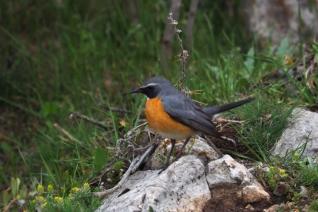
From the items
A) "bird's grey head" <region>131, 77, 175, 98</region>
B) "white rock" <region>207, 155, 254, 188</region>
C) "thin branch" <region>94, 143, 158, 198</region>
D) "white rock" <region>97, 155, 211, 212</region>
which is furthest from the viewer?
"bird's grey head" <region>131, 77, 175, 98</region>

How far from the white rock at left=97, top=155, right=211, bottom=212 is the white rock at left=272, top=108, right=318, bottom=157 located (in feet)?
2.37

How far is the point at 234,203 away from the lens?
5148 millimetres

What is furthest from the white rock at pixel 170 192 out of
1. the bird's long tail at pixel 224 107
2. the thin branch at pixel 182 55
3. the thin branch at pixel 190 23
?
the thin branch at pixel 190 23

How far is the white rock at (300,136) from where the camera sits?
226 inches

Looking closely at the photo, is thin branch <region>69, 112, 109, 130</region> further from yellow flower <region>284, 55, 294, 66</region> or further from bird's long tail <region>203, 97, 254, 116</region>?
yellow flower <region>284, 55, 294, 66</region>

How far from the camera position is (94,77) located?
8523mm

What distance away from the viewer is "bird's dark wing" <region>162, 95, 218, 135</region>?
5.64 metres

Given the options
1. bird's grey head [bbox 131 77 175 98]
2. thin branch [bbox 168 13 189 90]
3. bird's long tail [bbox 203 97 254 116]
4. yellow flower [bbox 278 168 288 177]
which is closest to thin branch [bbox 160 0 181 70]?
thin branch [bbox 168 13 189 90]

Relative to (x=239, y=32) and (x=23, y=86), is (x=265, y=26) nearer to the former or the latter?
(x=239, y=32)

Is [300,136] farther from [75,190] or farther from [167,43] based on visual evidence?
[167,43]

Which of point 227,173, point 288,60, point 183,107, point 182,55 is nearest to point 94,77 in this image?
point 288,60

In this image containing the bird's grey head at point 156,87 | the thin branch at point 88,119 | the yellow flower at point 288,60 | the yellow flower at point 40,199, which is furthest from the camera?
the yellow flower at point 288,60

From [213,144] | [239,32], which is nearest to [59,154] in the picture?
[213,144]

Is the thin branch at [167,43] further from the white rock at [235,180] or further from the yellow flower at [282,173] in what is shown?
the yellow flower at [282,173]
